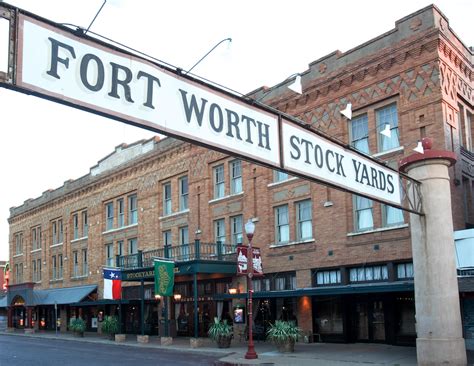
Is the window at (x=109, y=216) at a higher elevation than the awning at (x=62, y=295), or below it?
higher

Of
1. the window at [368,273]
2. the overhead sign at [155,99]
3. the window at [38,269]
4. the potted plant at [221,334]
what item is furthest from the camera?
the window at [38,269]

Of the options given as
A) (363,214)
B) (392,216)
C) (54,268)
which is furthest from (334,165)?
(54,268)

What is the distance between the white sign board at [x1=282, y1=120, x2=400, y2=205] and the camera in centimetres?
925

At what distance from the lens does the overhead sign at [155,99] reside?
19.3 ft

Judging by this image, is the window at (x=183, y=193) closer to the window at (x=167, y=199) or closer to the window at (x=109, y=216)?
the window at (x=167, y=199)

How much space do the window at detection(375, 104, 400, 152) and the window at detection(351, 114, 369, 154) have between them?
604 millimetres

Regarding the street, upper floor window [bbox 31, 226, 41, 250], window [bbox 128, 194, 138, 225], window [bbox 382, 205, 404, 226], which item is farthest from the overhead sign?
upper floor window [bbox 31, 226, 41, 250]

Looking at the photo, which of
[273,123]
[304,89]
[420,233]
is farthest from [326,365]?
[304,89]

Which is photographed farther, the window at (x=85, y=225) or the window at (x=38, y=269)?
the window at (x=38, y=269)

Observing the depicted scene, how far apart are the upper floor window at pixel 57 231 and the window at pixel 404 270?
1253 inches

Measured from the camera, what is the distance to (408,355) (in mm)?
18500

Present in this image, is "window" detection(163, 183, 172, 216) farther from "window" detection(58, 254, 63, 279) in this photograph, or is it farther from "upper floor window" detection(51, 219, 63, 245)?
"window" detection(58, 254, 63, 279)

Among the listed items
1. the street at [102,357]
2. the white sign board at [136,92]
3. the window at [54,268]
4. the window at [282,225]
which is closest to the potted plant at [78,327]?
the street at [102,357]

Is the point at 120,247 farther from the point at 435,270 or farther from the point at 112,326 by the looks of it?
the point at 435,270
